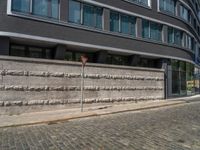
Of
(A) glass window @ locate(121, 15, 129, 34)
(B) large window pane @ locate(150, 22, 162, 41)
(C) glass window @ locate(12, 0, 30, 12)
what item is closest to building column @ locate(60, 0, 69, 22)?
(C) glass window @ locate(12, 0, 30, 12)

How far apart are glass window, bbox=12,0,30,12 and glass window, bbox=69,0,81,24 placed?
3493 millimetres

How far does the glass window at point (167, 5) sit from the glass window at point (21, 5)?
1529 cm

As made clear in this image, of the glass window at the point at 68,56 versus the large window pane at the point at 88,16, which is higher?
the large window pane at the point at 88,16

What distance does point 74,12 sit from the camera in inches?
785

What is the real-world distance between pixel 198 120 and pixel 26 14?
12034mm

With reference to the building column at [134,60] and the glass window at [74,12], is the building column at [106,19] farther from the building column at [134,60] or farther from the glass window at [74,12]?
the building column at [134,60]

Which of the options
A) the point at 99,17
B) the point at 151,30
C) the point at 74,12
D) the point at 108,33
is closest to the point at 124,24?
the point at 108,33

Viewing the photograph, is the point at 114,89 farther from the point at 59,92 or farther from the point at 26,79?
the point at 26,79

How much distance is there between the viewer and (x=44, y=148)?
7633 millimetres

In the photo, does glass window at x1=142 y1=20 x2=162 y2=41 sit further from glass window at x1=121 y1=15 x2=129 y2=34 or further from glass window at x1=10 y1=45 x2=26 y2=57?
glass window at x1=10 y1=45 x2=26 y2=57

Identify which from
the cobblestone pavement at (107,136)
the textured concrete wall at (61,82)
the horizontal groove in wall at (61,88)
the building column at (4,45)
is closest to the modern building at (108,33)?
the building column at (4,45)

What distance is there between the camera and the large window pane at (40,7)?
17641 mm

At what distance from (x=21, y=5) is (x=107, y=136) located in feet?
37.6

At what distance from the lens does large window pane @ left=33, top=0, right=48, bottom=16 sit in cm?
1764
